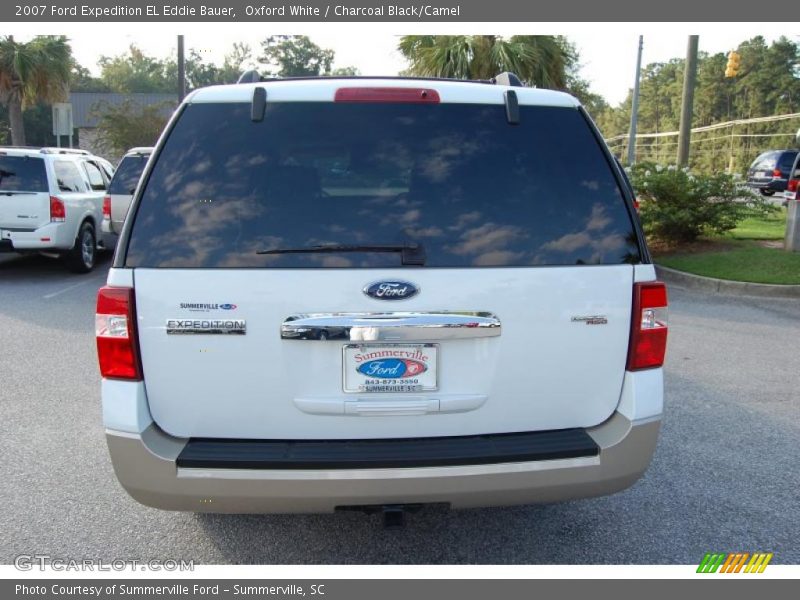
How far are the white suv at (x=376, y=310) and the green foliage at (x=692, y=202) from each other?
939cm

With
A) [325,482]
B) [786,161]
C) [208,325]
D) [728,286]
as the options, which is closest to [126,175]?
[728,286]

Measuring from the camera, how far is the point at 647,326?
107 inches

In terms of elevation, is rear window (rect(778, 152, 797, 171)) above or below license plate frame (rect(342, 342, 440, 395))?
above

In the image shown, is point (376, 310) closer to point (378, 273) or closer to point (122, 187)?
point (378, 273)

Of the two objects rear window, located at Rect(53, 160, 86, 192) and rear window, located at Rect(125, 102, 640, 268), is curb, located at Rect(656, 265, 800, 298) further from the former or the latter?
rear window, located at Rect(53, 160, 86, 192)

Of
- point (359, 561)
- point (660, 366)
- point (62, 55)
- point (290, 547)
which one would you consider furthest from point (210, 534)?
point (62, 55)

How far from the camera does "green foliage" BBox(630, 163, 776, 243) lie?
1133 centimetres

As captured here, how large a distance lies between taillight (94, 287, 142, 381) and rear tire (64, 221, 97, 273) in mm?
9433

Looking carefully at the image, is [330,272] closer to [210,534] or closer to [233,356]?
[233,356]

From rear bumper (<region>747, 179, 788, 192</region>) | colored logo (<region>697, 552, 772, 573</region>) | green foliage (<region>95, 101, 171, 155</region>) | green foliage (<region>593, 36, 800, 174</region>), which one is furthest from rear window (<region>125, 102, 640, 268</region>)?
green foliage (<region>593, 36, 800, 174</region>)

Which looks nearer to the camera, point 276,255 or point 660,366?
point 276,255

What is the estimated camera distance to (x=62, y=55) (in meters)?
23.7

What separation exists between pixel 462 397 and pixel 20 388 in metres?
4.43

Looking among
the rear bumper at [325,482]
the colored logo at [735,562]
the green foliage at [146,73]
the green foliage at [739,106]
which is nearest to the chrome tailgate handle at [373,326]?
the rear bumper at [325,482]
